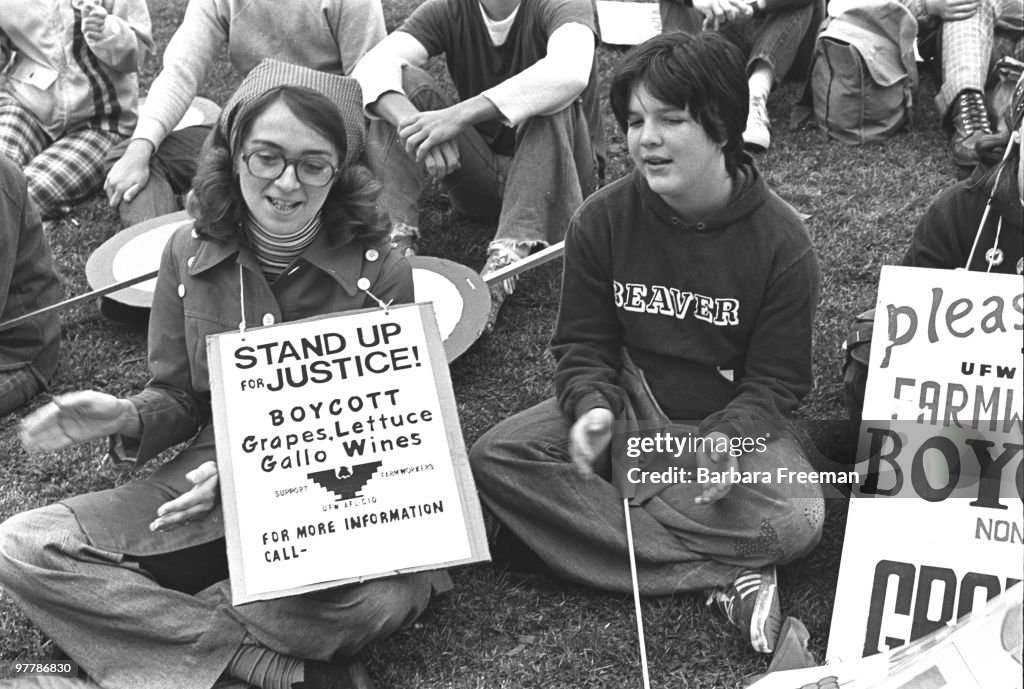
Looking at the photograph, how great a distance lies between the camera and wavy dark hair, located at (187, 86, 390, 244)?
111 inches

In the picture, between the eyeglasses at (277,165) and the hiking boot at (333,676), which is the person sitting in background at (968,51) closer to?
the eyeglasses at (277,165)

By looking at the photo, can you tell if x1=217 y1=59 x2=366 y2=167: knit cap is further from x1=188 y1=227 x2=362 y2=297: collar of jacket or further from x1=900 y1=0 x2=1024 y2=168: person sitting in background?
x1=900 y1=0 x2=1024 y2=168: person sitting in background

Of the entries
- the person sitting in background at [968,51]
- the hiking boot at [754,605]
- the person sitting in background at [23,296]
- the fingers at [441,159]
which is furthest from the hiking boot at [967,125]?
the person sitting in background at [23,296]

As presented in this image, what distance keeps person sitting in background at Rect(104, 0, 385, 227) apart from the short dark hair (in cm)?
212

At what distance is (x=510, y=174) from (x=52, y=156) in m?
2.05

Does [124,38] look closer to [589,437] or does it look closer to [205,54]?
[205,54]

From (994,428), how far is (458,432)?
3.96 feet

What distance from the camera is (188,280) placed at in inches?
118

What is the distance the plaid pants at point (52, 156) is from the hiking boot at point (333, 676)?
2.96 m

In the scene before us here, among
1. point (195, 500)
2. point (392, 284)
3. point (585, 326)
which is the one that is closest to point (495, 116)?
point (585, 326)

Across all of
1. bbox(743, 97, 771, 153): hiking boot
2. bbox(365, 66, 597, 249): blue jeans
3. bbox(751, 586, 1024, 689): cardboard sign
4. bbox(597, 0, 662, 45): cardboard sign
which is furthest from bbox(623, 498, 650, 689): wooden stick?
bbox(597, 0, 662, 45): cardboard sign

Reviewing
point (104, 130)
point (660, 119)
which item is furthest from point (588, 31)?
point (104, 130)

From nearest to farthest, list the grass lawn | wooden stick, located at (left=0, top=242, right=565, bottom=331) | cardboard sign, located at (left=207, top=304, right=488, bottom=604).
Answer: cardboard sign, located at (left=207, top=304, right=488, bottom=604) < the grass lawn < wooden stick, located at (left=0, top=242, right=565, bottom=331)

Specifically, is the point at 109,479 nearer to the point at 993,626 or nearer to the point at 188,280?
the point at 188,280
